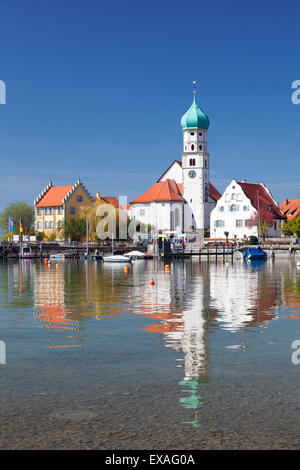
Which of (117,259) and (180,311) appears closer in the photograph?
(180,311)

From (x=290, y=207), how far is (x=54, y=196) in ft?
220

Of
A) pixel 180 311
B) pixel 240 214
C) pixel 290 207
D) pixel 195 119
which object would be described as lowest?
pixel 180 311

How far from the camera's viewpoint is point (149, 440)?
1018 cm

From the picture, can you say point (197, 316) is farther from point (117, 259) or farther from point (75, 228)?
point (75, 228)

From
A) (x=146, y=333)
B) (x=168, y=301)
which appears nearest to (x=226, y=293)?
(x=168, y=301)

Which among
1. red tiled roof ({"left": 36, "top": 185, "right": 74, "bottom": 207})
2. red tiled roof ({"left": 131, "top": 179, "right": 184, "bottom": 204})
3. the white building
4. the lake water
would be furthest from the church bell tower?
the lake water

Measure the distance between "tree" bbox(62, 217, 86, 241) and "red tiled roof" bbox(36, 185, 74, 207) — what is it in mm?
14068

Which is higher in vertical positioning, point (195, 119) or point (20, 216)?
point (195, 119)

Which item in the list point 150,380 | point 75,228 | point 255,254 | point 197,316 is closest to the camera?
point 150,380

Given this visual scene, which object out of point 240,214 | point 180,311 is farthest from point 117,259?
point 180,311

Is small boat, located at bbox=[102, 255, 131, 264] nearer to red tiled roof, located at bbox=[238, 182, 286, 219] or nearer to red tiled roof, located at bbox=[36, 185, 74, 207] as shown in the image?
red tiled roof, located at bbox=[238, 182, 286, 219]

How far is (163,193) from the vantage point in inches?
6580

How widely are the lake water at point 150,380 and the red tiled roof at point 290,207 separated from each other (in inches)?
5767
